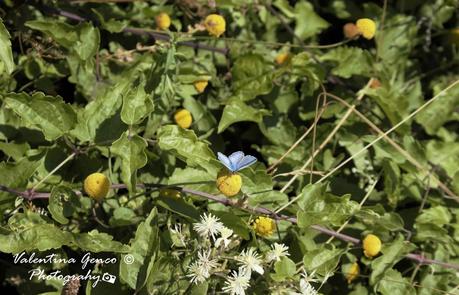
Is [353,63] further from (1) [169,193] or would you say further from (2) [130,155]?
(2) [130,155]

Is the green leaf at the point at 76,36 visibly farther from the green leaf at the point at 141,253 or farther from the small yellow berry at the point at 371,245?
the small yellow berry at the point at 371,245

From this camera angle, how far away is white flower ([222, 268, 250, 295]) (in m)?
1.62

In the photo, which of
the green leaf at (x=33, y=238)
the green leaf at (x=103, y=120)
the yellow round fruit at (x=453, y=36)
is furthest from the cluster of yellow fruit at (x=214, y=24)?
the yellow round fruit at (x=453, y=36)

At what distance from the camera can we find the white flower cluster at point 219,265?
1626 mm

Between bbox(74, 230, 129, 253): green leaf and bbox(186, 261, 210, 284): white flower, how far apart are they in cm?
18

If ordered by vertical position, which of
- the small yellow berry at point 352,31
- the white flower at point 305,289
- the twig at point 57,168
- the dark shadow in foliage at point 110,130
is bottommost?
the white flower at point 305,289

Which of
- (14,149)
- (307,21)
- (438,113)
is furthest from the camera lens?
(307,21)

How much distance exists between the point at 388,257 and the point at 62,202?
100 cm

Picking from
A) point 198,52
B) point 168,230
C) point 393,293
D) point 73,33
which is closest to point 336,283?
point 393,293

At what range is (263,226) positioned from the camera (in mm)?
1896

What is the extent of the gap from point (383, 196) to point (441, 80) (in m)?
0.71

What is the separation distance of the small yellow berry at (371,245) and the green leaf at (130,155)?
0.77m

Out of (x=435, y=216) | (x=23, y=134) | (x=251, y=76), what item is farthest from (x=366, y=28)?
(x=23, y=134)

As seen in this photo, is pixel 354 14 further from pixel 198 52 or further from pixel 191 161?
pixel 191 161
